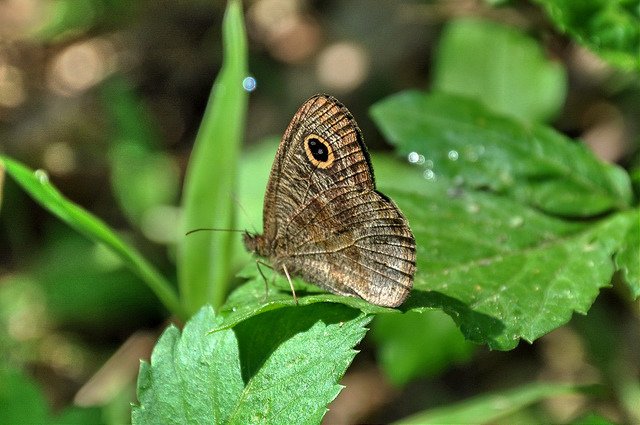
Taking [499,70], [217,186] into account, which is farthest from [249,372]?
[499,70]

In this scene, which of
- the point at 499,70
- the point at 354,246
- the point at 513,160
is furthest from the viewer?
the point at 499,70

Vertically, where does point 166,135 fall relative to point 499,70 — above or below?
below

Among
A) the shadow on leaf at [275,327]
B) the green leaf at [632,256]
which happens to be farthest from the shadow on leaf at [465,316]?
the green leaf at [632,256]

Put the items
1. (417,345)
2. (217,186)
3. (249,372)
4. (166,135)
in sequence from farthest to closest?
(166,135), (417,345), (217,186), (249,372)

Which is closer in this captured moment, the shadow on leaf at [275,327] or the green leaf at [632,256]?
the shadow on leaf at [275,327]

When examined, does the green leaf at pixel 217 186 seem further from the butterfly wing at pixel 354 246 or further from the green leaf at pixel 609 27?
the green leaf at pixel 609 27

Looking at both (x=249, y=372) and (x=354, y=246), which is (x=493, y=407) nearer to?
(x=354, y=246)

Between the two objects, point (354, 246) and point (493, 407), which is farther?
point (493, 407)
